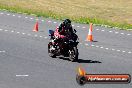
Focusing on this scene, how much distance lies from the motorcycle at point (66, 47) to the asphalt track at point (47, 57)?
0.30 metres

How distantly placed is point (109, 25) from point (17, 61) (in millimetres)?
17925

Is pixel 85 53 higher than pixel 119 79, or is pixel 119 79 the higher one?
pixel 119 79

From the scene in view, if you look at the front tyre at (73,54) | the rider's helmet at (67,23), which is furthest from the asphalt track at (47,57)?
the rider's helmet at (67,23)

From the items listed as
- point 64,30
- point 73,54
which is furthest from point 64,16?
point 73,54

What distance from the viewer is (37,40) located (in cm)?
3139

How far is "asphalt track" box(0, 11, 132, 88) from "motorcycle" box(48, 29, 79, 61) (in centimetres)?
30

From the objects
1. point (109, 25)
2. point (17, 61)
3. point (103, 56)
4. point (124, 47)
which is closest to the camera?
point (17, 61)

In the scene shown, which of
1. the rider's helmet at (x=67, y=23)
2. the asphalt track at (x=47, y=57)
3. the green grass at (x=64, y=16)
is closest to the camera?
the asphalt track at (x=47, y=57)

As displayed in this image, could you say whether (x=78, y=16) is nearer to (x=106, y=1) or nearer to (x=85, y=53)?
(x=106, y=1)

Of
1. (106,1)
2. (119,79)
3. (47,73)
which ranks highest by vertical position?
(119,79)

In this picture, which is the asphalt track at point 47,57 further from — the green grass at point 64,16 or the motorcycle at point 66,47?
the green grass at point 64,16

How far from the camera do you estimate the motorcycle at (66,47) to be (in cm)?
2441

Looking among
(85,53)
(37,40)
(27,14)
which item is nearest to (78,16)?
(27,14)

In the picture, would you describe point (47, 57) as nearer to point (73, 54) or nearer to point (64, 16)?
point (73, 54)
